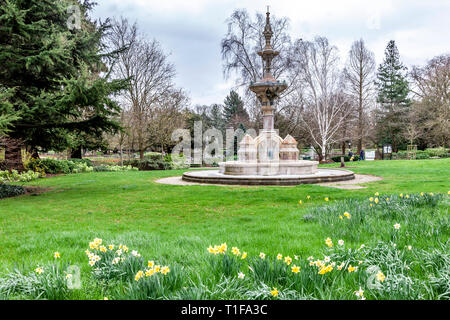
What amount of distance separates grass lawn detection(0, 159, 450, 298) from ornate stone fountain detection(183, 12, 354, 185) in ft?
10.0

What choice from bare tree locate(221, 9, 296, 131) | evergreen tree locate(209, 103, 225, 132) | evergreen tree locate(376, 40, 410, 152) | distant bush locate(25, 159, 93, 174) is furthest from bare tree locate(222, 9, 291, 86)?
evergreen tree locate(209, 103, 225, 132)

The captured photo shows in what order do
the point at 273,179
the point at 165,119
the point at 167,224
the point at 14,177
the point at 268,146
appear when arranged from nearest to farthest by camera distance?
Result: the point at 167,224 → the point at 273,179 → the point at 268,146 → the point at 14,177 → the point at 165,119

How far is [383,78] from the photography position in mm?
45312

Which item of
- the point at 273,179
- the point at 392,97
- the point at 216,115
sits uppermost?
the point at 392,97

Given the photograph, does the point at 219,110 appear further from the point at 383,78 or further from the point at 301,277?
the point at 301,277

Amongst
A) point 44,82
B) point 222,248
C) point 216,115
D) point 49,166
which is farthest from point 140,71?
point 216,115

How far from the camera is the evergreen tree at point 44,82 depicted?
849cm

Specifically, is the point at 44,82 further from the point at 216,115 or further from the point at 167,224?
the point at 216,115

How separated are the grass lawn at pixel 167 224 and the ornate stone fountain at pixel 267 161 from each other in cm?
306

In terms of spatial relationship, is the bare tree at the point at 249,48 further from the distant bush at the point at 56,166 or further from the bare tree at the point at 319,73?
the distant bush at the point at 56,166

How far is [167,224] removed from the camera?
5.62 metres

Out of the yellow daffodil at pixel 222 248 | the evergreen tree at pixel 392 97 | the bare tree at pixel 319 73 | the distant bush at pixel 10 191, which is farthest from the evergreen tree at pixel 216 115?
the yellow daffodil at pixel 222 248

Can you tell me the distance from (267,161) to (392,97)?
3703 cm
